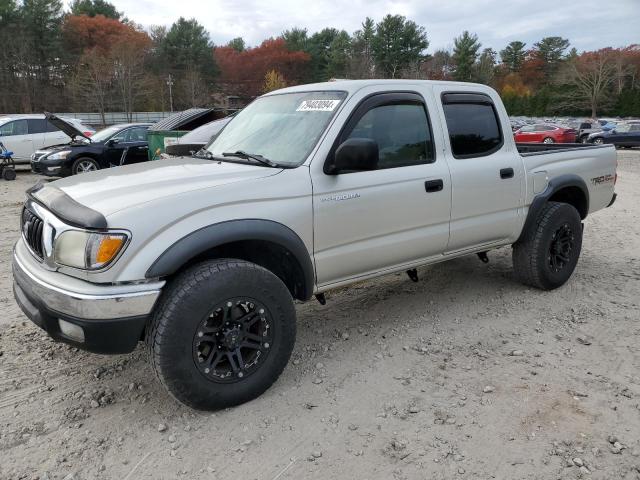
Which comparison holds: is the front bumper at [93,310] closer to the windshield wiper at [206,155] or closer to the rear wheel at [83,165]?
the windshield wiper at [206,155]

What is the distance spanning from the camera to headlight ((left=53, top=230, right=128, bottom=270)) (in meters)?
2.55

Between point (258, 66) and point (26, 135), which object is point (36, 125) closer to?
point (26, 135)

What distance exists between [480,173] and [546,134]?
86.7 ft

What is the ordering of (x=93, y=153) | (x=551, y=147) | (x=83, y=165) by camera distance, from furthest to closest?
(x=93, y=153)
(x=83, y=165)
(x=551, y=147)

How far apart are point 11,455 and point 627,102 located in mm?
72744

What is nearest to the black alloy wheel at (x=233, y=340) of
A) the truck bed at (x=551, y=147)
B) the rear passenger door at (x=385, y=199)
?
the rear passenger door at (x=385, y=199)

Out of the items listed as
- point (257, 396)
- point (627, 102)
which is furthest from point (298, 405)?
point (627, 102)

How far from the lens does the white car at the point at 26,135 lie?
14.8 m

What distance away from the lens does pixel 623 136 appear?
27.8 m

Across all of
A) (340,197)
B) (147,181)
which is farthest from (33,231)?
(340,197)

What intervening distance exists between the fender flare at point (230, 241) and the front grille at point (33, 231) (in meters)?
0.78

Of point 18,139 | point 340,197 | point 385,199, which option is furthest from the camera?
point 18,139

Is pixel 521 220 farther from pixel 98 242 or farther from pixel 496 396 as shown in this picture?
pixel 98 242

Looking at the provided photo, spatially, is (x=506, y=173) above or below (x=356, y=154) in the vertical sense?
below
